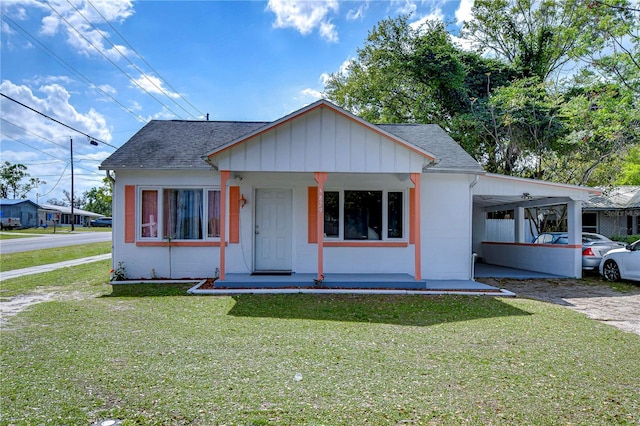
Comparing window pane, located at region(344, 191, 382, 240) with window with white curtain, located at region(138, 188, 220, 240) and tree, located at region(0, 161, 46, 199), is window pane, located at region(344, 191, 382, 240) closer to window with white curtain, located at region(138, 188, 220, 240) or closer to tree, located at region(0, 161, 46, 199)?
window with white curtain, located at region(138, 188, 220, 240)

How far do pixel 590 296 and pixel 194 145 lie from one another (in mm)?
10589

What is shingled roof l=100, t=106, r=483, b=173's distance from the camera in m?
9.92

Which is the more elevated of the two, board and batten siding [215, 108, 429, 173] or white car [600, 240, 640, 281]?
board and batten siding [215, 108, 429, 173]

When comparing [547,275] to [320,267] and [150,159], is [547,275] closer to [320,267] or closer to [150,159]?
[320,267]

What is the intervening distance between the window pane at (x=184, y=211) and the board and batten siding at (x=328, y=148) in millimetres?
2174

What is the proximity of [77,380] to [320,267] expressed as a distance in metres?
5.64

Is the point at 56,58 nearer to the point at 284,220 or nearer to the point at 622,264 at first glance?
the point at 284,220

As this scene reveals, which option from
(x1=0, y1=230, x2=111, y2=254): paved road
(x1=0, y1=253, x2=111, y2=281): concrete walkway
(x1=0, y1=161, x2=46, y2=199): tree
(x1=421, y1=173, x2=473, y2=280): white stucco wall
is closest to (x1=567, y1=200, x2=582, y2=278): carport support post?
(x1=421, y1=173, x2=473, y2=280): white stucco wall

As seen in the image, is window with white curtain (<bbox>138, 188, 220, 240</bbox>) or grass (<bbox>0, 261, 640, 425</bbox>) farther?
window with white curtain (<bbox>138, 188, 220, 240</bbox>)

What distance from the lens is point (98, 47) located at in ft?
50.5

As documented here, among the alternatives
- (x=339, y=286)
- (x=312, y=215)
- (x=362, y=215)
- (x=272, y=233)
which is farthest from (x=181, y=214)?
(x=362, y=215)

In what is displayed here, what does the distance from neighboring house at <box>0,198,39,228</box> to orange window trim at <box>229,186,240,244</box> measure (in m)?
50.8

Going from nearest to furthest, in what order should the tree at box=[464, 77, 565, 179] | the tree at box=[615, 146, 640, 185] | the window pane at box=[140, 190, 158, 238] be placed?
the window pane at box=[140, 190, 158, 238], the tree at box=[464, 77, 565, 179], the tree at box=[615, 146, 640, 185]

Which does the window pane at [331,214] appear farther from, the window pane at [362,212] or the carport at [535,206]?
the carport at [535,206]
